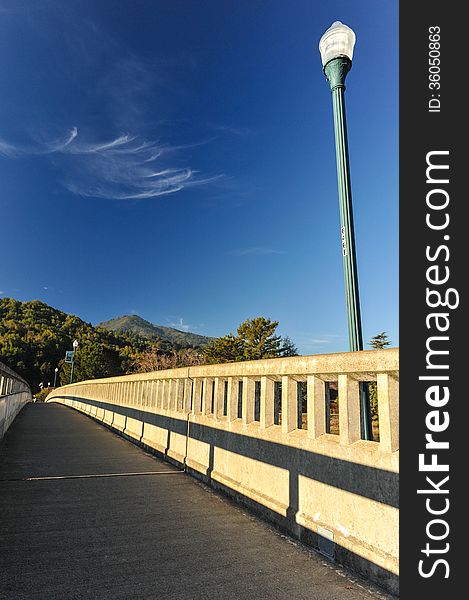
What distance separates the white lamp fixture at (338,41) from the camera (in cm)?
590

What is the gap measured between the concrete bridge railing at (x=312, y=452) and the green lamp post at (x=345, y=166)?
31.6 inches

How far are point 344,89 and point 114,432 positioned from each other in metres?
11.0

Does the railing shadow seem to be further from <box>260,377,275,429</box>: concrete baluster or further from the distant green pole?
the distant green pole

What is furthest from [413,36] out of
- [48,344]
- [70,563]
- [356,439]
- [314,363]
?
[48,344]

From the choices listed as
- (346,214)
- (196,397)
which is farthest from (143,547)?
(346,214)

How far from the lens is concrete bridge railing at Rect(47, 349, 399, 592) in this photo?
2.86m

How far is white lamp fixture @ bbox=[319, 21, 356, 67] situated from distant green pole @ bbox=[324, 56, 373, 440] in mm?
73

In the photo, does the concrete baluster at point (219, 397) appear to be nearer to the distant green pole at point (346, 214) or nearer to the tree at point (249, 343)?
the distant green pole at point (346, 214)

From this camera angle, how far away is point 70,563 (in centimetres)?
310

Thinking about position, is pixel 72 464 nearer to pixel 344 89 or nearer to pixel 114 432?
pixel 114 432

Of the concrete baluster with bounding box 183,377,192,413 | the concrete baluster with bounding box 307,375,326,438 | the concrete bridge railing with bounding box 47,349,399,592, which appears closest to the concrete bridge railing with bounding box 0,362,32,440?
the concrete baluster with bounding box 183,377,192,413

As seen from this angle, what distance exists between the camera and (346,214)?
5309 millimetres

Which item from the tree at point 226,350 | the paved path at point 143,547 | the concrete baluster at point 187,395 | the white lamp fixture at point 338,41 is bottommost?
the paved path at point 143,547

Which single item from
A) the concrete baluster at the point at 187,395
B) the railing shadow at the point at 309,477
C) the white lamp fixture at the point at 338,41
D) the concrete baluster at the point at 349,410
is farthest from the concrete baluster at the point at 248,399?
the white lamp fixture at the point at 338,41
